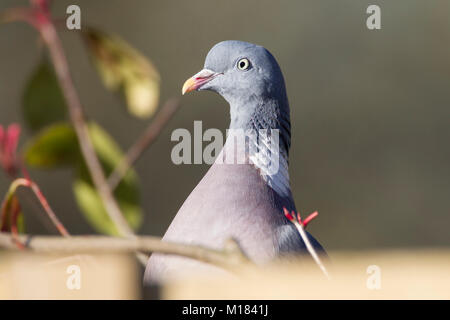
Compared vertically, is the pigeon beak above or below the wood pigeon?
above

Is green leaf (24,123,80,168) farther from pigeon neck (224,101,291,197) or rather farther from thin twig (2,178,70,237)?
pigeon neck (224,101,291,197)

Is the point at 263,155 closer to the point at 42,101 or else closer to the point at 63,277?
the point at 42,101

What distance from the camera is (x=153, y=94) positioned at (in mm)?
746

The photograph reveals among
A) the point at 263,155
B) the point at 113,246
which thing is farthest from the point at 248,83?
the point at 113,246

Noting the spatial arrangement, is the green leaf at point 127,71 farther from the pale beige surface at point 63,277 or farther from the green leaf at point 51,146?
Answer: the pale beige surface at point 63,277

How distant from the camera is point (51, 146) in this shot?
0.73m

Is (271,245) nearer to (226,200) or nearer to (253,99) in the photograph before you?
(226,200)

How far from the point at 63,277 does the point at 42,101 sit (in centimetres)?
30

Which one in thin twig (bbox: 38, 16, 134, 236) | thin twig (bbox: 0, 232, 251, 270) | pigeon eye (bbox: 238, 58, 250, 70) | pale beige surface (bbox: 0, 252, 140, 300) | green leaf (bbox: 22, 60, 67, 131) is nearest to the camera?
thin twig (bbox: 0, 232, 251, 270)

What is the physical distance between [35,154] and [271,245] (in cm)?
40

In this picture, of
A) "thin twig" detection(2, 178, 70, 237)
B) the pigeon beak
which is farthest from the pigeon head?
"thin twig" detection(2, 178, 70, 237)

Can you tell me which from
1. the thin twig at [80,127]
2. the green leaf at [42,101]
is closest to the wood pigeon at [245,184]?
the thin twig at [80,127]

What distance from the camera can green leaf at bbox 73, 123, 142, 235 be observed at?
30.6 inches
